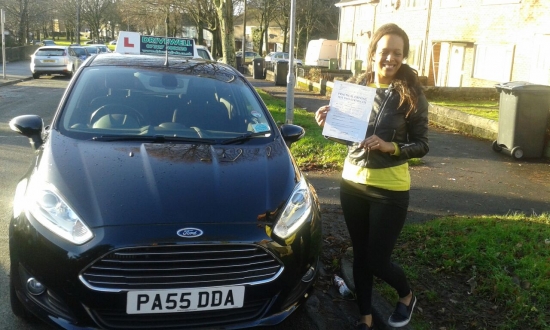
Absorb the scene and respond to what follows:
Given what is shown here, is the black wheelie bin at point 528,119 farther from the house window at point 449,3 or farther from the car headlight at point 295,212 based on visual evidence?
the house window at point 449,3

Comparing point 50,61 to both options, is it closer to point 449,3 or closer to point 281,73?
point 281,73

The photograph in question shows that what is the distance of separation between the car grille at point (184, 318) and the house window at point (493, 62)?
20.9m

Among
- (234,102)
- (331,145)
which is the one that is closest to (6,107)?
(331,145)

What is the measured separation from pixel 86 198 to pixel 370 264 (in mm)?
1761

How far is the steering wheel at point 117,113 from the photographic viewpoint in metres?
4.39

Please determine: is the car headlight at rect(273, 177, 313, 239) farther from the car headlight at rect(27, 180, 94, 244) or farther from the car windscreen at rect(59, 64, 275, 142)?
the car headlight at rect(27, 180, 94, 244)

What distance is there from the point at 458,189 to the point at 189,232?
536 cm

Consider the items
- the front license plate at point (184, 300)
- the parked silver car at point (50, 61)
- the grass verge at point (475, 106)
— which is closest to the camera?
the front license plate at point (184, 300)

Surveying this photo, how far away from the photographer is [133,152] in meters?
3.82

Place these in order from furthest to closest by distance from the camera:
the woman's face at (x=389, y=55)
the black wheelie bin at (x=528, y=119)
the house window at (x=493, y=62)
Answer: the house window at (x=493, y=62), the black wheelie bin at (x=528, y=119), the woman's face at (x=389, y=55)

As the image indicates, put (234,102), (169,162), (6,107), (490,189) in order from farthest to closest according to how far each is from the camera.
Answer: (6,107)
(490,189)
(234,102)
(169,162)

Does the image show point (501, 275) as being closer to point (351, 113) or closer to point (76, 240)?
point (351, 113)

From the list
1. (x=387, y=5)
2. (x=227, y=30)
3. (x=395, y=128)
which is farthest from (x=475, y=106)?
(x=387, y=5)

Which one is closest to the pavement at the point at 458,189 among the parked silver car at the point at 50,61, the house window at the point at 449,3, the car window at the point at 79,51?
the house window at the point at 449,3
